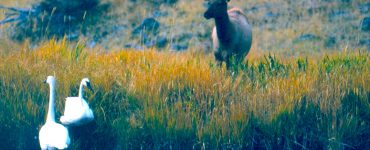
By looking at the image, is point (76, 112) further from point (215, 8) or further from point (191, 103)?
point (215, 8)

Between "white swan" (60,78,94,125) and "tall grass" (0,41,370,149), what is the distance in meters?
0.35

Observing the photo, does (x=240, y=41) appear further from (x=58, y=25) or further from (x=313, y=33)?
(x=58, y=25)

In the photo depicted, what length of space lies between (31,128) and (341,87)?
4182 mm

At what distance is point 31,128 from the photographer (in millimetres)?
7945

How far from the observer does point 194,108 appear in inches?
313

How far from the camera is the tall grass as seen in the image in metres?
7.75

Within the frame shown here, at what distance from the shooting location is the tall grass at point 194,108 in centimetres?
775

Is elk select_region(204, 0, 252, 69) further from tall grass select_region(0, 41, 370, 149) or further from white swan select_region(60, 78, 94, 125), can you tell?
white swan select_region(60, 78, 94, 125)

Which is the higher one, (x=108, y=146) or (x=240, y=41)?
(x=240, y=41)

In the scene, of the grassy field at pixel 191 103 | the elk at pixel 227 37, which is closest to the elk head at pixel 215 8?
the elk at pixel 227 37

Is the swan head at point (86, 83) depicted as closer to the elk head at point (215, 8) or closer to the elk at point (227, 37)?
the elk head at point (215, 8)

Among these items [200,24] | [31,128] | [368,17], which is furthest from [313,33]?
[31,128]

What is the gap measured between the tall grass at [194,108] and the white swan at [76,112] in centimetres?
35

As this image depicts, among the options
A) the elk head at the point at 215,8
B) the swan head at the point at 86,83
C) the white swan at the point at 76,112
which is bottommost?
the white swan at the point at 76,112
